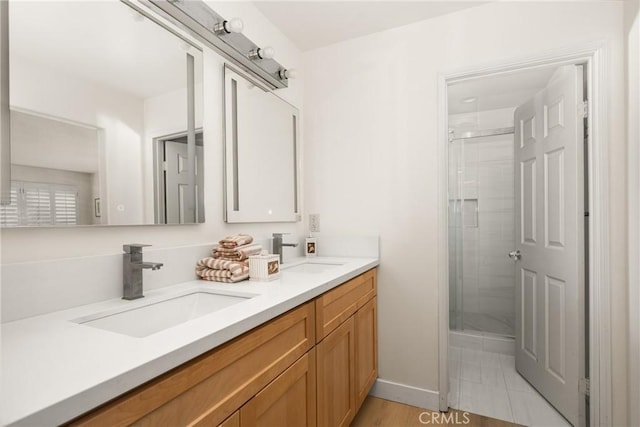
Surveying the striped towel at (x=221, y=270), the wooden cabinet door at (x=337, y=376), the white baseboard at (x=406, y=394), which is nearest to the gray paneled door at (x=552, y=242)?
the white baseboard at (x=406, y=394)

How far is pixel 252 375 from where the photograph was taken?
87 cm

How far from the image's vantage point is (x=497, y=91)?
8.69ft

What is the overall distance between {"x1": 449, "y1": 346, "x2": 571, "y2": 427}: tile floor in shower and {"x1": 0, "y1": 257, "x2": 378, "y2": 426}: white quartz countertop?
1.64 m

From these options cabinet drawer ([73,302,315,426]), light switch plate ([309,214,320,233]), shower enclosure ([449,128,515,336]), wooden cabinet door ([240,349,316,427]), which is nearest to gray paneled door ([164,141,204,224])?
cabinet drawer ([73,302,315,426])

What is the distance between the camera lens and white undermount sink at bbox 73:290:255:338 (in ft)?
3.02

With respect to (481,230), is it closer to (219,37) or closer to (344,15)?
(344,15)

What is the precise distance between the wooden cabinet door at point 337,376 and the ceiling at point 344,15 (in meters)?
1.74

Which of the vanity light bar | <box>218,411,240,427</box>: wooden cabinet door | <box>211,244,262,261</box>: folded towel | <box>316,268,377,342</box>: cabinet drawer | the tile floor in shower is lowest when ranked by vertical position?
the tile floor in shower

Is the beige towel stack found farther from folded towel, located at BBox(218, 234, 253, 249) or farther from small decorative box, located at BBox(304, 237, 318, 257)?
small decorative box, located at BBox(304, 237, 318, 257)

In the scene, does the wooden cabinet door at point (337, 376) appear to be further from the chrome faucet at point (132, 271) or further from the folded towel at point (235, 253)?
the chrome faucet at point (132, 271)

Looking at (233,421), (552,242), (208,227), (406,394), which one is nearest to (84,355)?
(233,421)

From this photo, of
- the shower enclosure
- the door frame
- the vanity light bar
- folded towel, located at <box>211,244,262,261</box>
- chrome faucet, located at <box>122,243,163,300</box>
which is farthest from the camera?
the shower enclosure

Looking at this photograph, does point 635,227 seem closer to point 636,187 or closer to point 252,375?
point 636,187

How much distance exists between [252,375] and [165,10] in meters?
1.34
